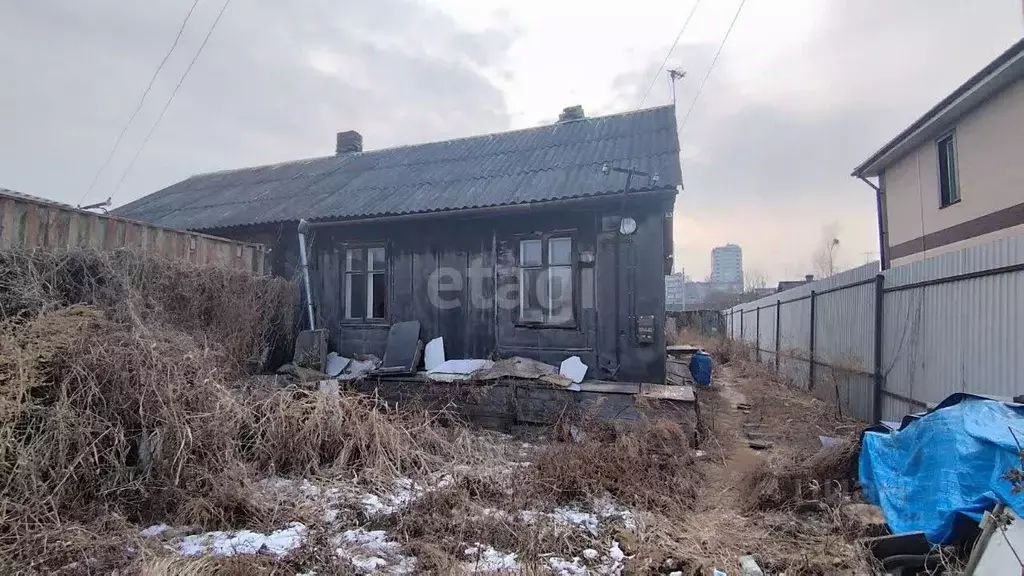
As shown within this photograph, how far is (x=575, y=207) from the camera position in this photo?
7516 mm

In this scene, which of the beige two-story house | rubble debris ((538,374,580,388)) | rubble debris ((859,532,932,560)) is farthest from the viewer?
the beige two-story house

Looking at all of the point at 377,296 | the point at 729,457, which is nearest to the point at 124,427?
the point at 377,296

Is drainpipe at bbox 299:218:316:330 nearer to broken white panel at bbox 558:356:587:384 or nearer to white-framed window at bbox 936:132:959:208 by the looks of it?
broken white panel at bbox 558:356:587:384

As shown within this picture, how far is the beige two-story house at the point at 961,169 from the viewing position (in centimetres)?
824

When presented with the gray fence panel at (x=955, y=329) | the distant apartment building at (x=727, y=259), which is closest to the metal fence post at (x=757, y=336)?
the gray fence panel at (x=955, y=329)

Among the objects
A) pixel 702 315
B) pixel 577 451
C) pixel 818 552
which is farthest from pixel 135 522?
pixel 702 315

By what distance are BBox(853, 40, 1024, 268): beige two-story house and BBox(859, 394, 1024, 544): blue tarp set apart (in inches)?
297

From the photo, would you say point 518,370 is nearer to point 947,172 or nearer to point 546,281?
point 546,281

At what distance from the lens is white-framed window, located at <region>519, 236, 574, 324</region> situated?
7688 millimetres

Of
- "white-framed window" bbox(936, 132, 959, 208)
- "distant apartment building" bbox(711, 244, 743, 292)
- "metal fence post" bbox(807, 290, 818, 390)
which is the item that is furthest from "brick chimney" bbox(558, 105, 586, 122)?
"distant apartment building" bbox(711, 244, 743, 292)

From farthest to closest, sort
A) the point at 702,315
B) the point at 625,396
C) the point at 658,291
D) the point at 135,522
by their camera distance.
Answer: the point at 702,315, the point at 658,291, the point at 625,396, the point at 135,522

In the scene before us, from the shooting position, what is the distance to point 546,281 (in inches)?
306

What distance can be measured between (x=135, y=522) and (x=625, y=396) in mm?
5215

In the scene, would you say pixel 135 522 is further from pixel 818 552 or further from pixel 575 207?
pixel 575 207
